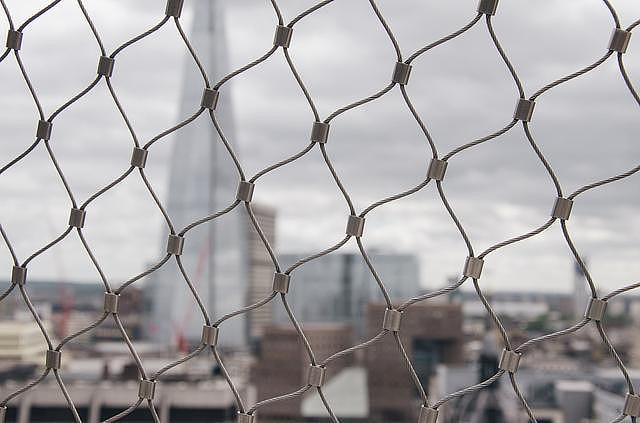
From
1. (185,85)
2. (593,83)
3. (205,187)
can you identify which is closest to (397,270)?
(205,187)

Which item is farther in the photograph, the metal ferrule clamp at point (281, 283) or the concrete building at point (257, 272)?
the concrete building at point (257, 272)

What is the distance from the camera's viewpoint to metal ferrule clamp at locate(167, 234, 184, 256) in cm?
57

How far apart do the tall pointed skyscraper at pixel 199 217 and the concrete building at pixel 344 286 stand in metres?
1.00

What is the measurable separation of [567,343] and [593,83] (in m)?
9.26

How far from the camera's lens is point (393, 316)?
1.71 feet

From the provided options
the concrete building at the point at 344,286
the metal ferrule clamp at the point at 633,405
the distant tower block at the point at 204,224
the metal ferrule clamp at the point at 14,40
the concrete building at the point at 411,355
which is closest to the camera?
the metal ferrule clamp at the point at 633,405

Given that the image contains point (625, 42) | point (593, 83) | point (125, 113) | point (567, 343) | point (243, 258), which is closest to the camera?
point (625, 42)

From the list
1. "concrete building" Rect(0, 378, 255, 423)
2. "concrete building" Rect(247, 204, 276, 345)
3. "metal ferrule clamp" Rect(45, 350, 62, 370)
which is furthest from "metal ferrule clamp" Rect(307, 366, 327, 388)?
"concrete building" Rect(247, 204, 276, 345)

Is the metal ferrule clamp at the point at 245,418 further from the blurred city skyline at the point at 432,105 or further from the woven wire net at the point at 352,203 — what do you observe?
the blurred city skyline at the point at 432,105

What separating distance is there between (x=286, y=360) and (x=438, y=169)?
8.31 metres

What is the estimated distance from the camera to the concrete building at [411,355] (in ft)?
29.6

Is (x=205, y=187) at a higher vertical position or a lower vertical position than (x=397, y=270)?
higher

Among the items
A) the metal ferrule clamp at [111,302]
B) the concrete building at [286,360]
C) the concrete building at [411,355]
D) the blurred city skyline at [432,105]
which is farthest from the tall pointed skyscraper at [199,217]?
the metal ferrule clamp at [111,302]

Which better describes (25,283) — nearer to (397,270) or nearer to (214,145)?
(214,145)
